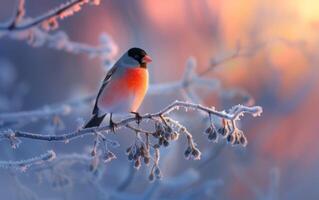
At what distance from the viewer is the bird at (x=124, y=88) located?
82.6 inches

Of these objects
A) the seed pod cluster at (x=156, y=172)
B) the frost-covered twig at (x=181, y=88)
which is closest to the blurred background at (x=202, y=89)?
the frost-covered twig at (x=181, y=88)

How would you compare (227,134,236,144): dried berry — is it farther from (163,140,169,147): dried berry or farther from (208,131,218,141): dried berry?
(163,140,169,147): dried berry

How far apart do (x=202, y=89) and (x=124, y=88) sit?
9.52ft

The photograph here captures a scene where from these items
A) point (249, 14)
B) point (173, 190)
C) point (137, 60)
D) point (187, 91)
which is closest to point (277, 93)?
point (249, 14)

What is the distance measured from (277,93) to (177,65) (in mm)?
3061

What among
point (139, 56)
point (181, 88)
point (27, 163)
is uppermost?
point (181, 88)

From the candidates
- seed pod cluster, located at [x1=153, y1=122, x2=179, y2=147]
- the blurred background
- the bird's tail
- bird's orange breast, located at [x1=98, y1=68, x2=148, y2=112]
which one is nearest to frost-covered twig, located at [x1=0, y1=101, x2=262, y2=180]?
seed pod cluster, located at [x1=153, y1=122, x2=179, y2=147]

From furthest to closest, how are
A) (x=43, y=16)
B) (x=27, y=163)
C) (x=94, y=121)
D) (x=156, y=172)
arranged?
1. (x=94, y=121)
2. (x=156, y=172)
3. (x=27, y=163)
4. (x=43, y=16)

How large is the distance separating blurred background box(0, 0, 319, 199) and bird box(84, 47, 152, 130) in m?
1.18

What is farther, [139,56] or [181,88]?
[181,88]

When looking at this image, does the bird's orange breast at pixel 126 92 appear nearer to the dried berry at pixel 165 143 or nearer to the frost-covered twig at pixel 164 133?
the frost-covered twig at pixel 164 133

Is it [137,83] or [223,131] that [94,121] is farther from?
[223,131]

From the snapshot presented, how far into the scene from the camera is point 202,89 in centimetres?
498

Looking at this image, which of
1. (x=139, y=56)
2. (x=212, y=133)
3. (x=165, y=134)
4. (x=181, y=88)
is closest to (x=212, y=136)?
(x=212, y=133)
